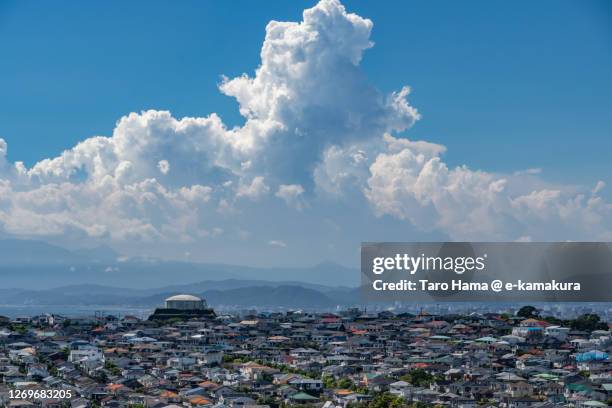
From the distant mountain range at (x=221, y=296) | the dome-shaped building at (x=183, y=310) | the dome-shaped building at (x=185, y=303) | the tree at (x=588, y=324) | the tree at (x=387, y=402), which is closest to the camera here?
the tree at (x=387, y=402)

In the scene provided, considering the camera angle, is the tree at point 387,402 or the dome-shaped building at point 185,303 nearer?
the tree at point 387,402

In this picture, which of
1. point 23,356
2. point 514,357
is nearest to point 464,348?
point 514,357

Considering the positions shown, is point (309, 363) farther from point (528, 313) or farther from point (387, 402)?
point (528, 313)

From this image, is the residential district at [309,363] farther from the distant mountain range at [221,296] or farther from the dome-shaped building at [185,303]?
the distant mountain range at [221,296]

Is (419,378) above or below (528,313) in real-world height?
below

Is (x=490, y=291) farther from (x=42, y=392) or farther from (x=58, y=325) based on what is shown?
(x=58, y=325)

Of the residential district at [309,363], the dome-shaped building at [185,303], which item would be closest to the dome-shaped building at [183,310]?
the dome-shaped building at [185,303]

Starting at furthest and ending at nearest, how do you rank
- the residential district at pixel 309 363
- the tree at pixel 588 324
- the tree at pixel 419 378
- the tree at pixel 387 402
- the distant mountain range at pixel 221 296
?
the distant mountain range at pixel 221 296, the tree at pixel 588 324, the tree at pixel 419 378, the residential district at pixel 309 363, the tree at pixel 387 402

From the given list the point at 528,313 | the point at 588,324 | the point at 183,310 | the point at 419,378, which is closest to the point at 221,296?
the point at 183,310

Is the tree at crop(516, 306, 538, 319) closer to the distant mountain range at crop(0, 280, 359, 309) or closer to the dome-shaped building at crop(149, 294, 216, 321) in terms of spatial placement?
the dome-shaped building at crop(149, 294, 216, 321)
